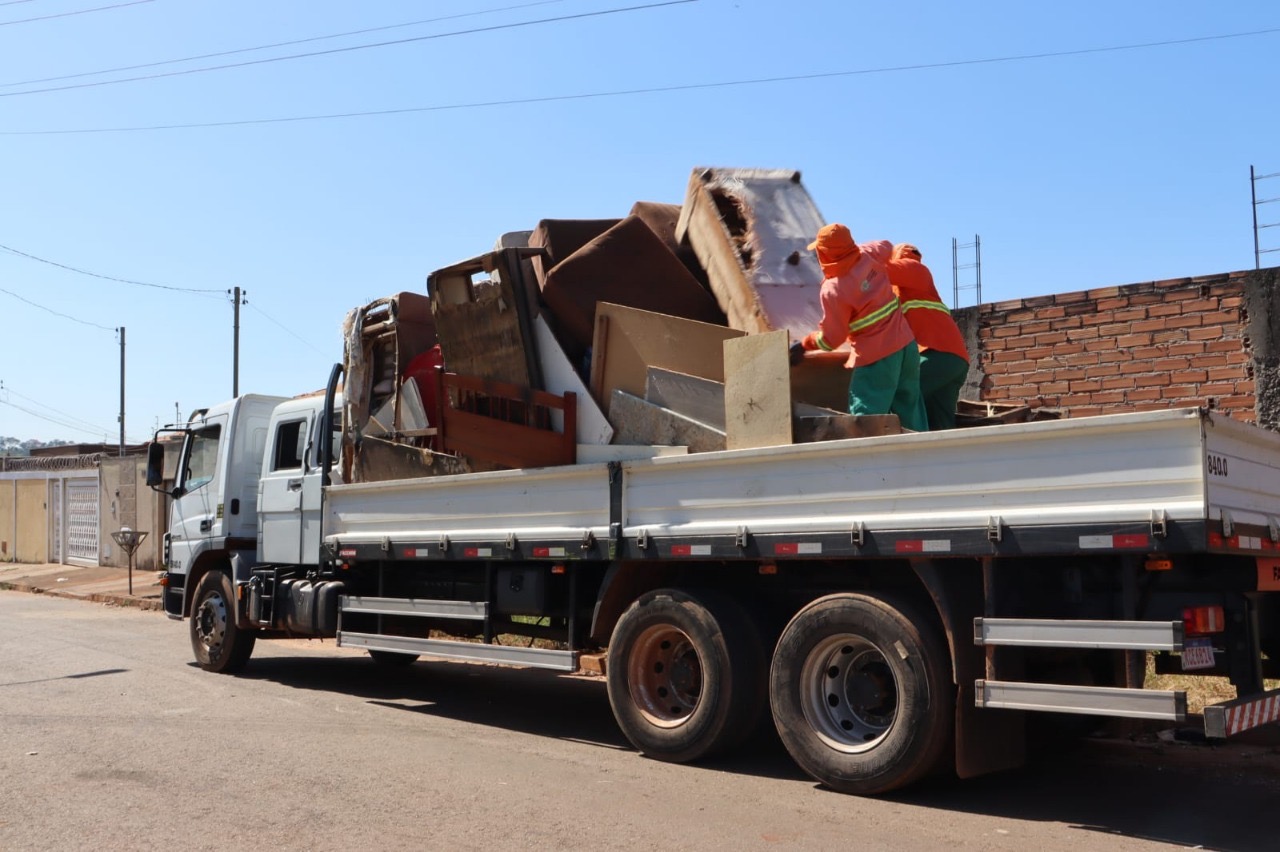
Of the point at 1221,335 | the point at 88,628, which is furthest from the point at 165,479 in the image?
the point at 1221,335

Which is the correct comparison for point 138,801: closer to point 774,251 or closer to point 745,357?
point 745,357

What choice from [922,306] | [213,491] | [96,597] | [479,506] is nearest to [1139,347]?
[922,306]

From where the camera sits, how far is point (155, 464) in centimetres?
1151

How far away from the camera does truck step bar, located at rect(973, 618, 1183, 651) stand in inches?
193

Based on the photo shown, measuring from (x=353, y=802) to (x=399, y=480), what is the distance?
11.2ft

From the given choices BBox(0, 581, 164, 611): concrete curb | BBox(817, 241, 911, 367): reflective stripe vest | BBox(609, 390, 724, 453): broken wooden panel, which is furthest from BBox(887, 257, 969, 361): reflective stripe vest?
BBox(0, 581, 164, 611): concrete curb

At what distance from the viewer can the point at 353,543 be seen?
921 centimetres

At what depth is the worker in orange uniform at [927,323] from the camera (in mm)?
7629

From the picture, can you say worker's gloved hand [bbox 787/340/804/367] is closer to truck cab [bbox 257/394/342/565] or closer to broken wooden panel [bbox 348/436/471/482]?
broken wooden panel [bbox 348/436/471/482]

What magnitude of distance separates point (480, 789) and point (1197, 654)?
346 cm

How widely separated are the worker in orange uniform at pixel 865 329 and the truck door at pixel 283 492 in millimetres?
5062

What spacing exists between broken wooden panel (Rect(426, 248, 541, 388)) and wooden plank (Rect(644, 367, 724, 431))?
3.85ft

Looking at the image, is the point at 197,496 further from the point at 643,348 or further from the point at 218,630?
the point at 643,348

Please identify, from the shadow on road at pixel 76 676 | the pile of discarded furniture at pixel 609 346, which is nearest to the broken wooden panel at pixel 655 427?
the pile of discarded furniture at pixel 609 346
